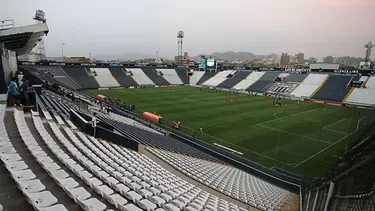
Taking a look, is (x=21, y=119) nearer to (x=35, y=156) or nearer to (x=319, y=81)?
(x=35, y=156)

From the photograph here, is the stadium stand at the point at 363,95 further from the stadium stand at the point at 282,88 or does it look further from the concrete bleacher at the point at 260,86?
the concrete bleacher at the point at 260,86

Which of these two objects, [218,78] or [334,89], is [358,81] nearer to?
[334,89]

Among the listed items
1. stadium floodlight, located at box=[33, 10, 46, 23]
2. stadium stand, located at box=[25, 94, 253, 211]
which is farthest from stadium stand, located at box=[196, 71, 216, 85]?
stadium stand, located at box=[25, 94, 253, 211]

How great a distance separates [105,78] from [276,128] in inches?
1969

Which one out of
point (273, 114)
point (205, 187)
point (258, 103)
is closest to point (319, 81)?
point (258, 103)

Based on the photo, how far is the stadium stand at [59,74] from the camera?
5534 cm

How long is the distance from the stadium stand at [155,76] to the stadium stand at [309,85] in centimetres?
3663

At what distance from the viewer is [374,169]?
14.4 ft

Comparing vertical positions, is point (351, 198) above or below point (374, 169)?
below

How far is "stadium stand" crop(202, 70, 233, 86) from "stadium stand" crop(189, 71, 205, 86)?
13.7 ft

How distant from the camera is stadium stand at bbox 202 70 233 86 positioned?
71000 millimetres

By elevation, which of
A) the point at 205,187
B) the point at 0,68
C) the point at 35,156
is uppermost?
the point at 0,68

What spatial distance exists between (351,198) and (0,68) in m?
19.6

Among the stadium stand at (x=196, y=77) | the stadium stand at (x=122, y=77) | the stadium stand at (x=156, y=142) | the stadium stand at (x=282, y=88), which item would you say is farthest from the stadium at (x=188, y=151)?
the stadium stand at (x=196, y=77)
